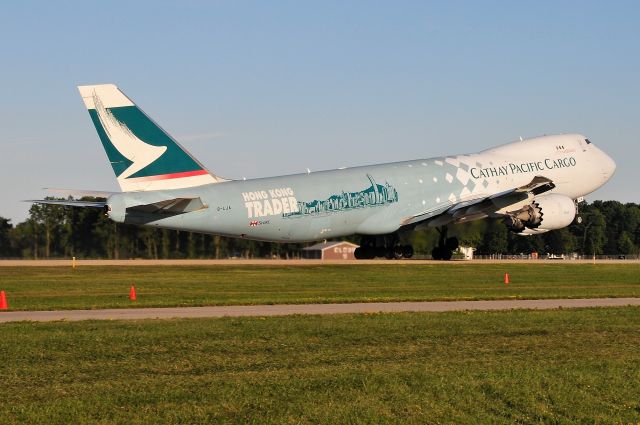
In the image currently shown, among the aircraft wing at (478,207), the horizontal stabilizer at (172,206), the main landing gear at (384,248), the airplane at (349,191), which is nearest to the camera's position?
the horizontal stabilizer at (172,206)

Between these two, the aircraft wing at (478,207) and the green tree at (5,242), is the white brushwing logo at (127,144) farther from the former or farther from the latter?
the green tree at (5,242)

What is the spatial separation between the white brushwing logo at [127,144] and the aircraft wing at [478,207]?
51.1ft

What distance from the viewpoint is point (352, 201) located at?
51219 mm

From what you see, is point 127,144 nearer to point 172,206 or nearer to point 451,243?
point 172,206

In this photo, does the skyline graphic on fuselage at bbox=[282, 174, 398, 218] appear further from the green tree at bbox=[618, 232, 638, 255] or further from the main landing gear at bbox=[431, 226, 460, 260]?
the green tree at bbox=[618, 232, 638, 255]

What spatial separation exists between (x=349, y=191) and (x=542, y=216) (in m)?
11.1

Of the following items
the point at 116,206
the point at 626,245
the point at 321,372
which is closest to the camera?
the point at 321,372

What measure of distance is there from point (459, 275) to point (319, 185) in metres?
16.3

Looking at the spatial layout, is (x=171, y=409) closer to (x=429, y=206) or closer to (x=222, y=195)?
(x=222, y=195)

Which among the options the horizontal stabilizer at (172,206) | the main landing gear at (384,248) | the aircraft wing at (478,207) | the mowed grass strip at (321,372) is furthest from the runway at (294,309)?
the main landing gear at (384,248)

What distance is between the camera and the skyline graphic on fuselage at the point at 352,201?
49219mm

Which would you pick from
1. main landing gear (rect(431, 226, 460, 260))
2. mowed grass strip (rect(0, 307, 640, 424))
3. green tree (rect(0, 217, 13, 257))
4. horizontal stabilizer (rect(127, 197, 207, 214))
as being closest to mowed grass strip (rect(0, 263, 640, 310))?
main landing gear (rect(431, 226, 460, 260))

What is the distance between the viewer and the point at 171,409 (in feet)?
51.4

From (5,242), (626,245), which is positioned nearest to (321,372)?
(5,242)
